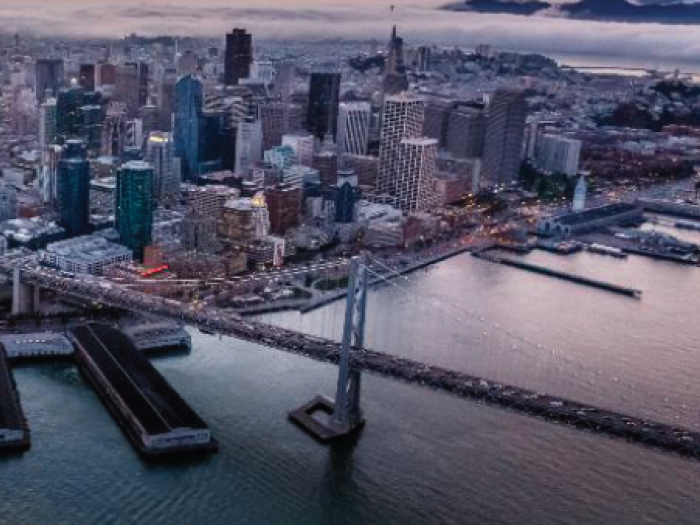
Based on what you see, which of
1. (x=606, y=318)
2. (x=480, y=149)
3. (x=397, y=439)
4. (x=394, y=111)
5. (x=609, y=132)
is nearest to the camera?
(x=397, y=439)

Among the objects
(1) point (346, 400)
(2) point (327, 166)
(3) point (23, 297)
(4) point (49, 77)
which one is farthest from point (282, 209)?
(4) point (49, 77)

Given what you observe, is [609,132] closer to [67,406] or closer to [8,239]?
[8,239]

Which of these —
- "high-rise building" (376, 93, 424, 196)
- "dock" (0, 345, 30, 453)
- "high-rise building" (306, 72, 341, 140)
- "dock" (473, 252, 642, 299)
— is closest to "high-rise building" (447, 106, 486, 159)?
"high-rise building" (376, 93, 424, 196)

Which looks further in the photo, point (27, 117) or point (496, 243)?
point (27, 117)

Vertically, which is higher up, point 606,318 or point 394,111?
point 394,111

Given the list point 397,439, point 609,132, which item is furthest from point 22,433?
point 609,132

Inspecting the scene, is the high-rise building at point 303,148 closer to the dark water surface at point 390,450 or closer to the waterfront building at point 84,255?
the waterfront building at point 84,255
